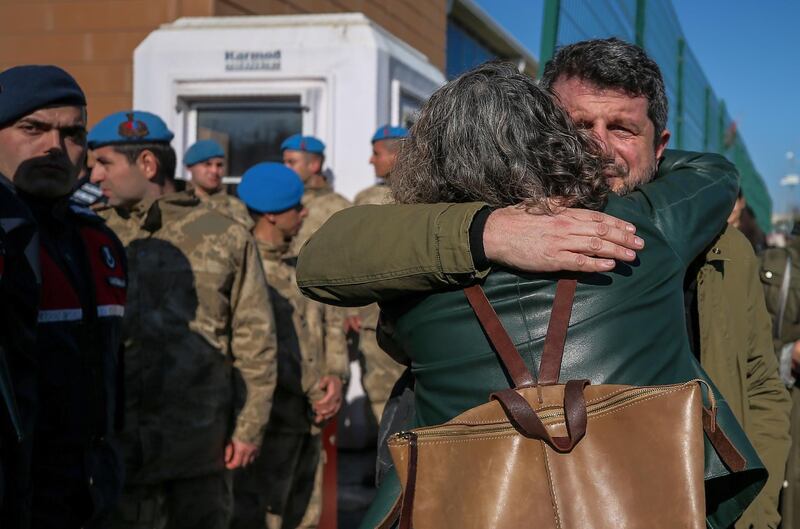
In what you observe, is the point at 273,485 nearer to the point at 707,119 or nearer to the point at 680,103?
the point at 680,103

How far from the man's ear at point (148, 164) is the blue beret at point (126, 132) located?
2.5 inches

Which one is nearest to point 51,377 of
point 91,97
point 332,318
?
point 332,318

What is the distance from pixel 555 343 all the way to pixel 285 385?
321 centimetres

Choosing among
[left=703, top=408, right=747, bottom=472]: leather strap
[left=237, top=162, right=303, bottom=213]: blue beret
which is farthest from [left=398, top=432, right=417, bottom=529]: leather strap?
[left=237, top=162, right=303, bottom=213]: blue beret

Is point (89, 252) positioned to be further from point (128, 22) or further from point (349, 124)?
point (128, 22)

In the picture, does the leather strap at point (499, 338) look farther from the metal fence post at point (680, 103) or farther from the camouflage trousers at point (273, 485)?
the metal fence post at point (680, 103)

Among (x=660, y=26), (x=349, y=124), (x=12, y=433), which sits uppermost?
(x=660, y=26)

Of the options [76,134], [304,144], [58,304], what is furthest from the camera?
[304,144]

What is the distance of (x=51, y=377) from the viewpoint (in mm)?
2650

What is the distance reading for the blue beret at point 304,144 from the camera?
22.7 ft

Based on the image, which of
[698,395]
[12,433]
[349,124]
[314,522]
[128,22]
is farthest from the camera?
[128,22]

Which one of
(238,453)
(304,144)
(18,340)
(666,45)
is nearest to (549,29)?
(238,453)

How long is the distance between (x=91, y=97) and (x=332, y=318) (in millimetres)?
4681

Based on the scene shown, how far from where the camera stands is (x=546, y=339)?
155 centimetres
